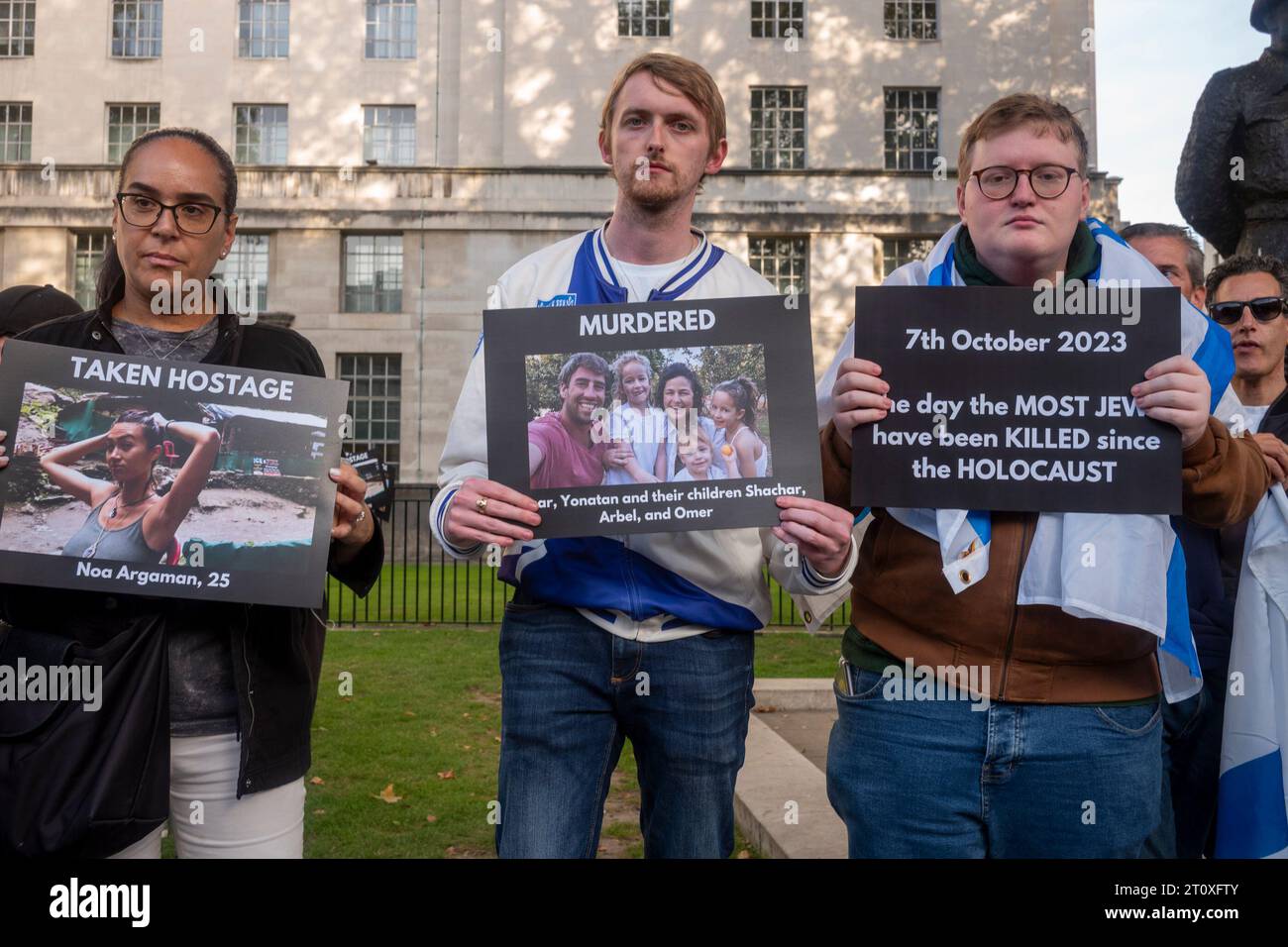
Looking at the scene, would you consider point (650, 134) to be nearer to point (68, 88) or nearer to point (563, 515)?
point (563, 515)

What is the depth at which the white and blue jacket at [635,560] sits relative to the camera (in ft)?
8.52

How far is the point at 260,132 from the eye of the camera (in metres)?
31.2

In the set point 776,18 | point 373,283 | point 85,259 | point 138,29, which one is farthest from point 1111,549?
point 138,29

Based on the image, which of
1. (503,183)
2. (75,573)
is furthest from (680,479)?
(503,183)

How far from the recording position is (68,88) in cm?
3133

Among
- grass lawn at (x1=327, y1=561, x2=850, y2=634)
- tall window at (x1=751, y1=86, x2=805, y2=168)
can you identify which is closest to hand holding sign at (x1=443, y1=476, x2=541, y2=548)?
grass lawn at (x1=327, y1=561, x2=850, y2=634)

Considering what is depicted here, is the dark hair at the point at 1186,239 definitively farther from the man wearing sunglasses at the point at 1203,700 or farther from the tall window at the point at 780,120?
the tall window at the point at 780,120

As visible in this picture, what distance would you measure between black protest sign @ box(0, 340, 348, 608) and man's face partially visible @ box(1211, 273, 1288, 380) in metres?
3.07

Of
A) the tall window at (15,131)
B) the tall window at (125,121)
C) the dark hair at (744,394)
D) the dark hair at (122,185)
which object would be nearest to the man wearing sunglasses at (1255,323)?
the dark hair at (744,394)

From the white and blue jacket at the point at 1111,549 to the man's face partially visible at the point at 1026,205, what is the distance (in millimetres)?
169

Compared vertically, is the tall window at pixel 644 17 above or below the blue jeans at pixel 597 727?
above

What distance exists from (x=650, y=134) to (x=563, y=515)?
101 cm

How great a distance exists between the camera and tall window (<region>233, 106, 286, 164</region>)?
3112 centimetres

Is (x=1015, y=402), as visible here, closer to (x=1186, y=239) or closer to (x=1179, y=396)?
(x=1179, y=396)
